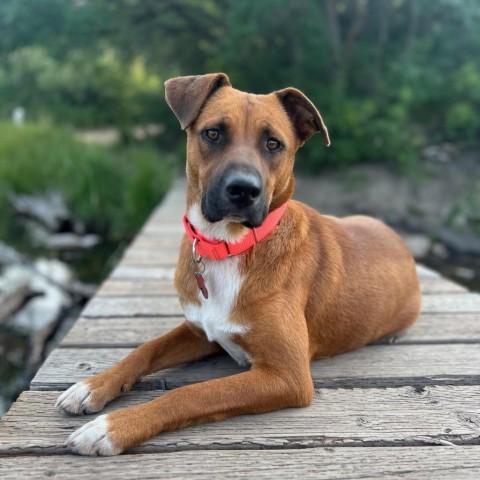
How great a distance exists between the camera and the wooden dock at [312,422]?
1859 millimetres

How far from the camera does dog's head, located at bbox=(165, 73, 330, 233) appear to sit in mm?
2244

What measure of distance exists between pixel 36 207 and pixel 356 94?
767 centimetres

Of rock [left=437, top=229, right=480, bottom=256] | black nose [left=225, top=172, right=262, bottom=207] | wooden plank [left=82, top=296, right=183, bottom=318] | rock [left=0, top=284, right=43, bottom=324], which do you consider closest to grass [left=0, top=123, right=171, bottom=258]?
rock [left=0, top=284, right=43, bottom=324]

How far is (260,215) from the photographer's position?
2.31m

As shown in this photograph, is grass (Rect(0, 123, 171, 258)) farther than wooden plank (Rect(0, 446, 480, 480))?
Yes

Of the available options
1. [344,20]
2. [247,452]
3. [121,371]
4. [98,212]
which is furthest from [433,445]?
[344,20]

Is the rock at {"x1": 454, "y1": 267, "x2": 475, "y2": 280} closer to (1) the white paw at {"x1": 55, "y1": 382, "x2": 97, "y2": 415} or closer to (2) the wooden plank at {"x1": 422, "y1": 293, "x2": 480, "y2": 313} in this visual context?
(2) the wooden plank at {"x1": 422, "y1": 293, "x2": 480, "y2": 313}

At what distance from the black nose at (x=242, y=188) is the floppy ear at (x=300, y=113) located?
0.63 meters

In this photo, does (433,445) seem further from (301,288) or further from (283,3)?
(283,3)

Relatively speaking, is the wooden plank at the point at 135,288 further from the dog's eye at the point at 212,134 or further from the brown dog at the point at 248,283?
the dog's eye at the point at 212,134

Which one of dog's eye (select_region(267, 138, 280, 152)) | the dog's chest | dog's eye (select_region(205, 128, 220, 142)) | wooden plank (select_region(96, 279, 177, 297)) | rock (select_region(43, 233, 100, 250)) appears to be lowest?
rock (select_region(43, 233, 100, 250))

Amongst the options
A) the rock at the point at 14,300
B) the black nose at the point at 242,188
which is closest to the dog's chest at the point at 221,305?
the black nose at the point at 242,188

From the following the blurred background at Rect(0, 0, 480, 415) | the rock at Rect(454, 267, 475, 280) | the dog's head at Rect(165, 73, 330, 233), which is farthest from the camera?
the blurred background at Rect(0, 0, 480, 415)

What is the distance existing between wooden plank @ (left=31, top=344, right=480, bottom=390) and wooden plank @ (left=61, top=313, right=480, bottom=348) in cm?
10
